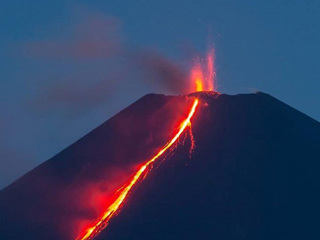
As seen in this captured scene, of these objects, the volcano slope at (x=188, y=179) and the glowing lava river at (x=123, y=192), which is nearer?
the volcano slope at (x=188, y=179)

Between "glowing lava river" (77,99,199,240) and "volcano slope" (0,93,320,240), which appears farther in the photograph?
"glowing lava river" (77,99,199,240)

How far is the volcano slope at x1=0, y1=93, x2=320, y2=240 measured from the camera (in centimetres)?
4309

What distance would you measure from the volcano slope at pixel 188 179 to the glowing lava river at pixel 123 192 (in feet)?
1.44

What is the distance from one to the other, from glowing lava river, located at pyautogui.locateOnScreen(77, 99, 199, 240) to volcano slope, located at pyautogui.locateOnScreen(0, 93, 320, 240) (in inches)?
17.3

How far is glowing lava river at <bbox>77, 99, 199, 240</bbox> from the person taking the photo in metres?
44.2

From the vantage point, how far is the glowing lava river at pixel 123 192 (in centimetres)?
4416

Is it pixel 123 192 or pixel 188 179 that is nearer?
pixel 188 179

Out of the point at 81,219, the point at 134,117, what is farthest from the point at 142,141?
the point at 81,219

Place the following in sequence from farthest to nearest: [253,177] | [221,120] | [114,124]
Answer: [114,124] → [221,120] → [253,177]

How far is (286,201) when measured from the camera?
44.7 meters

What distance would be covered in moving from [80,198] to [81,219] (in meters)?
1.66

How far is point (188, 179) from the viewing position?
45688 mm

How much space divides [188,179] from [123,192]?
8.86 ft

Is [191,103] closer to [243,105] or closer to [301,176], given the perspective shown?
[243,105]
